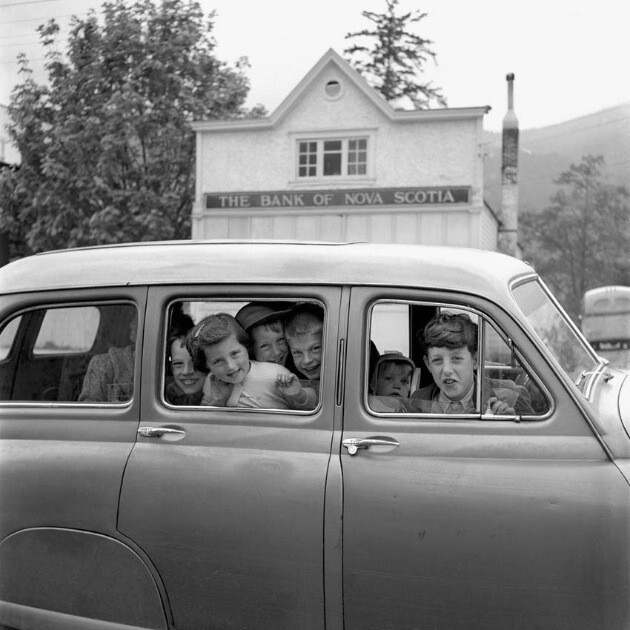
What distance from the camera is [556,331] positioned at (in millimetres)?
3029

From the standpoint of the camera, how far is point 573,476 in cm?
246

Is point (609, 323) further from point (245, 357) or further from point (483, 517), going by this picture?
point (483, 517)

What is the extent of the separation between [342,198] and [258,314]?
A: 1659 centimetres

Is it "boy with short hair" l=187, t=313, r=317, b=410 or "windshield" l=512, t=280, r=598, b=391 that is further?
"boy with short hair" l=187, t=313, r=317, b=410

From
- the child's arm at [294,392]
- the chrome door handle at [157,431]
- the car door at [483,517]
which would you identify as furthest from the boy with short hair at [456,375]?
the chrome door handle at [157,431]

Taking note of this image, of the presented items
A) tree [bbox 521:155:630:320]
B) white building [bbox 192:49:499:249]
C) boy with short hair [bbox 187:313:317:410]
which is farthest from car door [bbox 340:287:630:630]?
tree [bbox 521:155:630:320]

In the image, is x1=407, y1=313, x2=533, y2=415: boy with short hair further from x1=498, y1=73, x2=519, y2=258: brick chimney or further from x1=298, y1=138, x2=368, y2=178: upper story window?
x1=498, y1=73, x2=519, y2=258: brick chimney

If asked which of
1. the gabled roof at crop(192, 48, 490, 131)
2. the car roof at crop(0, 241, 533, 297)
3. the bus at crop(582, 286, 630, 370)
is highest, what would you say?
the gabled roof at crop(192, 48, 490, 131)

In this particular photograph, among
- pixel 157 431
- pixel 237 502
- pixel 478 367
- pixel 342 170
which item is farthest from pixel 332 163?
pixel 237 502

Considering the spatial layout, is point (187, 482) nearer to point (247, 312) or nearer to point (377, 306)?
point (247, 312)

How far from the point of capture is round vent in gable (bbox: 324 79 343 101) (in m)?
19.5

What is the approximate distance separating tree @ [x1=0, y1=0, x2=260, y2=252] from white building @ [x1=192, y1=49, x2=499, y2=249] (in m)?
2.97

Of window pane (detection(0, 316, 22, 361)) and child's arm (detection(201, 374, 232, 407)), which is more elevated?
window pane (detection(0, 316, 22, 361))

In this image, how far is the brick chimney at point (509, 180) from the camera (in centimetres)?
2006
